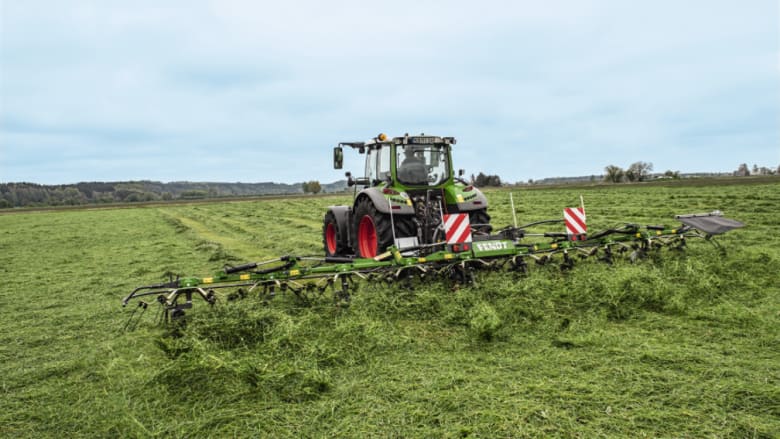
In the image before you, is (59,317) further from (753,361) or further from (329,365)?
(753,361)

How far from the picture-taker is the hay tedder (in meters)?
5.50

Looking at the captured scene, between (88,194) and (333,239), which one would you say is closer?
(333,239)

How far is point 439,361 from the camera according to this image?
4160 mm

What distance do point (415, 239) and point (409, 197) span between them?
68cm

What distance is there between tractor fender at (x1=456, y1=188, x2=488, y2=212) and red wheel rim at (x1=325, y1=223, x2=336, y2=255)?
2.99m

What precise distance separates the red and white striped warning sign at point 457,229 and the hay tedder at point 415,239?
13 millimetres

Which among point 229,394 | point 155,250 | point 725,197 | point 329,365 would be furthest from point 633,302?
point 725,197

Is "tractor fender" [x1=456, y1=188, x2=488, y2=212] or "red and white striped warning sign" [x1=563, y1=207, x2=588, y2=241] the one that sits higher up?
"tractor fender" [x1=456, y1=188, x2=488, y2=212]

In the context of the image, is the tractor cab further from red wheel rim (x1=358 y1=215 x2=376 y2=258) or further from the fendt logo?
the fendt logo

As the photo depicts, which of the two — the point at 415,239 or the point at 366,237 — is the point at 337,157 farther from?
the point at 415,239

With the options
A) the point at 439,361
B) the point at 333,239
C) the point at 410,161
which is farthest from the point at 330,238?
the point at 439,361

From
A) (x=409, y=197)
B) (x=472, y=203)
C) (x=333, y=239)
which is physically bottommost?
(x=333, y=239)

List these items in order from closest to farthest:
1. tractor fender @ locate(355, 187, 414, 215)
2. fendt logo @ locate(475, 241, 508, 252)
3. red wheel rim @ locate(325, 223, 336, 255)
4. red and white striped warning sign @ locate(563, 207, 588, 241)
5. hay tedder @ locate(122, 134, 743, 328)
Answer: hay tedder @ locate(122, 134, 743, 328) < fendt logo @ locate(475, 241, 508, 252) < red and white striped warning sign @ locate(563, 207, 588, 241) < tractor fender @ locate(355, 187, 414, 215) < red wheel rim @ locate(325, 223, 336, 255)

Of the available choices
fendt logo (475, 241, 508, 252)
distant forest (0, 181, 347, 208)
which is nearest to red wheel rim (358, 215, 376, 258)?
fendt logo (475, 241, 508, 252)
